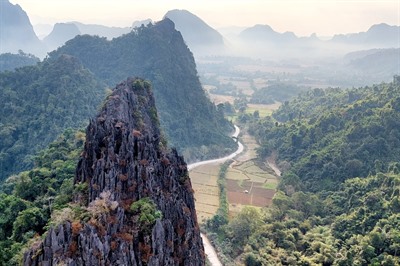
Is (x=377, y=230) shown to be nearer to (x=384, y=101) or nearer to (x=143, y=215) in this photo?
(x=143, y=215)

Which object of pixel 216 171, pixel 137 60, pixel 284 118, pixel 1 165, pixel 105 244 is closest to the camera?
pixel 105 244

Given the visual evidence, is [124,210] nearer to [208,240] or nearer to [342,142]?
[208,240]

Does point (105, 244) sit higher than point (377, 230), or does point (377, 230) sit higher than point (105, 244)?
point (105, 244)

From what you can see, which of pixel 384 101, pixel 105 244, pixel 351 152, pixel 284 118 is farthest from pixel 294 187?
pixel 284 118

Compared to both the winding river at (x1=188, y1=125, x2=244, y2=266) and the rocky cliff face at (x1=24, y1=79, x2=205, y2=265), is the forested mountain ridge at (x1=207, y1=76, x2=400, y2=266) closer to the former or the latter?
the winding river at (x1=188, y1=125, x2=244, y2=266)

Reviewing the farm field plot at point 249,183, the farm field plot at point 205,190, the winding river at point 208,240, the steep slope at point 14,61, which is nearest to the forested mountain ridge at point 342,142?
the farm field plot at point 249,183

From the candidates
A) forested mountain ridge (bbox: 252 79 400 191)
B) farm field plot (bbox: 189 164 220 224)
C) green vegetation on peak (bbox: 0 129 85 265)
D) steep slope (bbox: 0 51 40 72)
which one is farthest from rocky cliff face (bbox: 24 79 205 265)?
steep slope (bbox: 0 51 40 72)

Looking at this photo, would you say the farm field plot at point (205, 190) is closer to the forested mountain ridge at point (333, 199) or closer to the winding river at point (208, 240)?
the winding river at point (208, 240)
